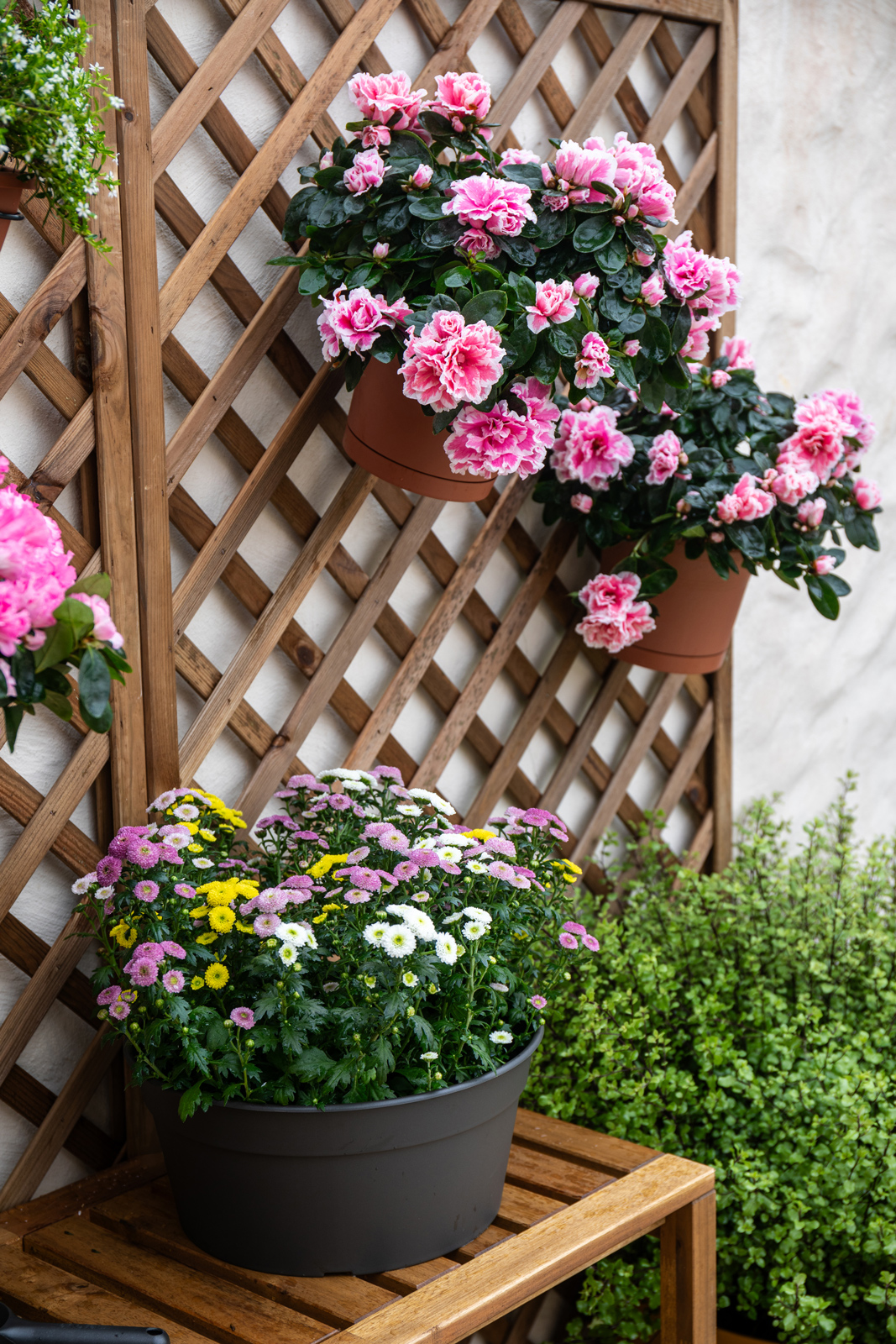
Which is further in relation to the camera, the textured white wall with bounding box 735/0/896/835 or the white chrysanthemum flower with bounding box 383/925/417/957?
the textured white wall with bounding box 735/0/896/835

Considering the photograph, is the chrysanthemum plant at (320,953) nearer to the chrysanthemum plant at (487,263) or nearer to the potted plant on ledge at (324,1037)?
the potted plant on ledge at (324,1037)

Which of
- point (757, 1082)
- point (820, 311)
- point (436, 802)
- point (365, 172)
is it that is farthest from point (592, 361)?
point (820, 311)

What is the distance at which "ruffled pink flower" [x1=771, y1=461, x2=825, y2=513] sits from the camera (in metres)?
1.67

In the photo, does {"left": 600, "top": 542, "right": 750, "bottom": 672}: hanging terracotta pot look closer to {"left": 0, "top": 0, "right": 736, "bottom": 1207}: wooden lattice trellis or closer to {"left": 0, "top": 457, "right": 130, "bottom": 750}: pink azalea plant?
{"left": 0, "top": 0, "right": 736, "bottom": 1207}: wooden lattice trellis

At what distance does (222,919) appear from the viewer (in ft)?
3.70

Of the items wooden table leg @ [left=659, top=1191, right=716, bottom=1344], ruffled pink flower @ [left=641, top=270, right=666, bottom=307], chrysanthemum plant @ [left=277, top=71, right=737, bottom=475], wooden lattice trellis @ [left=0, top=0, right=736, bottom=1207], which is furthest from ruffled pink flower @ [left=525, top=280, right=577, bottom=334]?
wooden table leg @ [left=659, top=1191, right=716, bottom=1344]

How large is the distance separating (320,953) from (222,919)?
106 mm

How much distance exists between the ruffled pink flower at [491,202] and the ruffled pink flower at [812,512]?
69cm

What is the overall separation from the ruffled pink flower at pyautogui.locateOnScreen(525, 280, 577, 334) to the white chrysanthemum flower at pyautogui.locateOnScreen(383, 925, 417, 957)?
0.69m

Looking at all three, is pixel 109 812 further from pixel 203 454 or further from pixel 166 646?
pixel 203 454

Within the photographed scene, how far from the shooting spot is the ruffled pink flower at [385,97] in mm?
1359

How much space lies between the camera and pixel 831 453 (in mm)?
1708

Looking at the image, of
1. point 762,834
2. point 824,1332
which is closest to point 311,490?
point 762,834

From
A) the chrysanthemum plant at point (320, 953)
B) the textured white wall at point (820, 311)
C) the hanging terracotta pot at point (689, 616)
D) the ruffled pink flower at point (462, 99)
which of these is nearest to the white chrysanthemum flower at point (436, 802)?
the chrysanthemum plant at point (320, 953)
